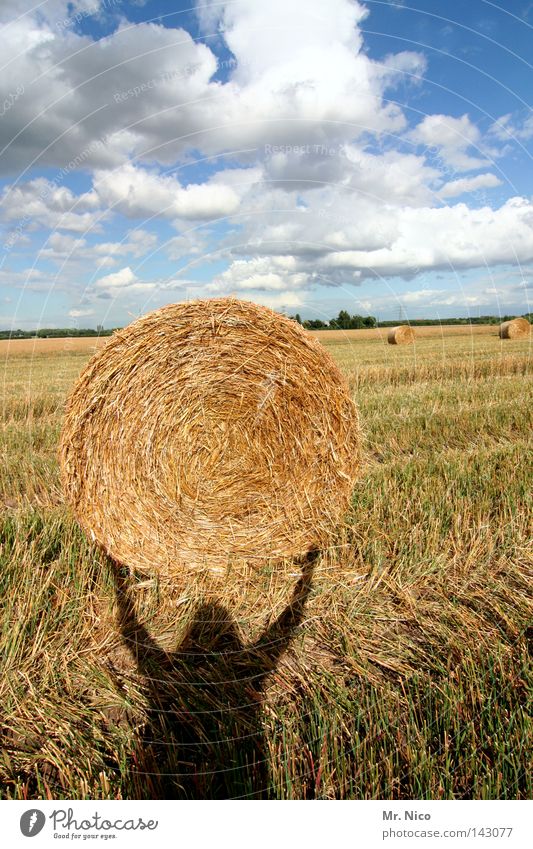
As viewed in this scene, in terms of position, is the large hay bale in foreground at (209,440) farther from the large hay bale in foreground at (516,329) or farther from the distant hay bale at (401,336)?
the large hay bale in foreground at (516,329)

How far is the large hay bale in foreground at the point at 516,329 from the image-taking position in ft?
87.6

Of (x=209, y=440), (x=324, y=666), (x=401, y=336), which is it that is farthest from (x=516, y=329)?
(x=324, y=666)

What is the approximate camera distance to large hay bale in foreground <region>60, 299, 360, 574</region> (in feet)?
13.8

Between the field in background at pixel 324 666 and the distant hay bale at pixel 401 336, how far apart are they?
73.8ft

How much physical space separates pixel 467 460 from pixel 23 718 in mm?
4909

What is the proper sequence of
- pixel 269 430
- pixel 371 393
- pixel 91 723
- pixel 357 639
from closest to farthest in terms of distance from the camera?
pixel 91 723, pixel 357 639, pixel 269 430, pixel 371 393

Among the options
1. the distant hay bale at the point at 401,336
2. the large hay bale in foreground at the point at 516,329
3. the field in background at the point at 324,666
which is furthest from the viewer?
the distant hay bale at the point at 401,336

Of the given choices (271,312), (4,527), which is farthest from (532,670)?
(4,527)

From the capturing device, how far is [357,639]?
130 inches

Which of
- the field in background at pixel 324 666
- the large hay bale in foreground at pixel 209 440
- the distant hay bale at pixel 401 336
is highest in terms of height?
the distant hay bale at pixel 401 336

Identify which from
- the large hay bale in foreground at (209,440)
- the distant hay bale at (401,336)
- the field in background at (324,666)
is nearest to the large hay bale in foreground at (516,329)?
the distant hay bale at (401,336)

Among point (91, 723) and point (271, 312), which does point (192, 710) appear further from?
point (271, 312)

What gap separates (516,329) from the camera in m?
26.7

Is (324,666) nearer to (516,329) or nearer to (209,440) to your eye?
(209,440)
